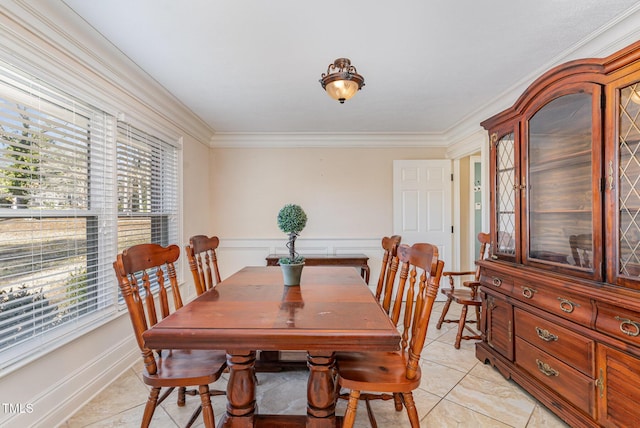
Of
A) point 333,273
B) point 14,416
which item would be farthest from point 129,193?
point 333,273

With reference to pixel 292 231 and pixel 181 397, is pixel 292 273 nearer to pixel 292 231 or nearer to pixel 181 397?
pixel 292 231

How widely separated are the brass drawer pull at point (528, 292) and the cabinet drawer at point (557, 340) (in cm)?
13

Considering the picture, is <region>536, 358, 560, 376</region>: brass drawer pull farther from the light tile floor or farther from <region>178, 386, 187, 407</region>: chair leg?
<region>178, 386, 187, 407</region>: chair leg

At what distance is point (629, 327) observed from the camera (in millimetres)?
1402

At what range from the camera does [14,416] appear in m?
1.53

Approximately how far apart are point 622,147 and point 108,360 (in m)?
3.52

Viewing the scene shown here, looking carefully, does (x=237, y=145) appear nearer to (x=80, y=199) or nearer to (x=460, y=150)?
(x=80, y=199)

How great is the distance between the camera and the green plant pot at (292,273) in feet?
6.14

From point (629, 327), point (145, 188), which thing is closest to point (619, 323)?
point (629, 327)

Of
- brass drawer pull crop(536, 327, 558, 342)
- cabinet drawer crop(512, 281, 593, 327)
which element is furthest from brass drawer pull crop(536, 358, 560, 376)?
cabinet drawer crop(512, 281, 593, 327)

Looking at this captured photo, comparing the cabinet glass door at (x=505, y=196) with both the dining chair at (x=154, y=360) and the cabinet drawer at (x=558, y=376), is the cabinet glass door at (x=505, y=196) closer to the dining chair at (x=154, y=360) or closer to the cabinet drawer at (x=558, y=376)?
the cabinet drawer at (x=558, y=376)

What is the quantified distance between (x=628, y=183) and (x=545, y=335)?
1.00 m

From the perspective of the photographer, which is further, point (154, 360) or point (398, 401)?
point (398, 401)
